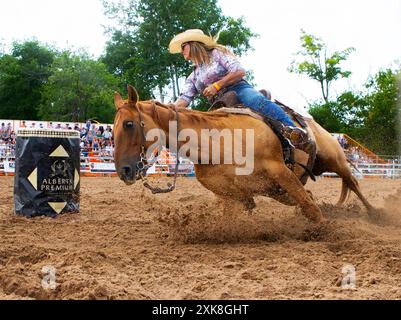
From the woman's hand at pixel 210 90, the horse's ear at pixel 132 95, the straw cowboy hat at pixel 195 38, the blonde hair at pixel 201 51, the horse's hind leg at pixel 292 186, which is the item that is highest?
the straw cowboy hat at pixel 195 38

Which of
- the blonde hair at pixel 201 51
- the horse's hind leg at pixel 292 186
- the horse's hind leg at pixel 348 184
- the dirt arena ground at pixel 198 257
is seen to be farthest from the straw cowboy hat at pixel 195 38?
the horse's hind leg at pixel 348 184

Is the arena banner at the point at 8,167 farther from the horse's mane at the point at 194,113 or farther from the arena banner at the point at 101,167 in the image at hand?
the horse's mane at the point at 194,113

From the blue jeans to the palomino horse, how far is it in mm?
205

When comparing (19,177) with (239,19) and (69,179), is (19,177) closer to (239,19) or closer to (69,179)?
(69,179)

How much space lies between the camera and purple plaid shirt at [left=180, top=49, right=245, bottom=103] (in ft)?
19.1

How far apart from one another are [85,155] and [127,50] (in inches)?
899

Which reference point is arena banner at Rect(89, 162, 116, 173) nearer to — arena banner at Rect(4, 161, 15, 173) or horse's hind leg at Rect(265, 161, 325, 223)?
arena banner at Rect(4, 161, 15, 173)

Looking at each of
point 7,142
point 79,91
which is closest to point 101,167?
point 7,142

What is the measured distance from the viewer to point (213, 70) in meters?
5.89

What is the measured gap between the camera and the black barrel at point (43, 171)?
6.92m

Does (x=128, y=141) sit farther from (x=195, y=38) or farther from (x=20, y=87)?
(x=20, y=87)

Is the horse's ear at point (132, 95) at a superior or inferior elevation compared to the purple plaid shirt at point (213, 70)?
inferior

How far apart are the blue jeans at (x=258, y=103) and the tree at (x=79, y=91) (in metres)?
29.6

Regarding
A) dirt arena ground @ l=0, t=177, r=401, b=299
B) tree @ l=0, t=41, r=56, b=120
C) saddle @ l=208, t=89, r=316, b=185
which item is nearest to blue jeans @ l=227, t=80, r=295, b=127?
saddle @ l=208, t=89, r=316, b=185
